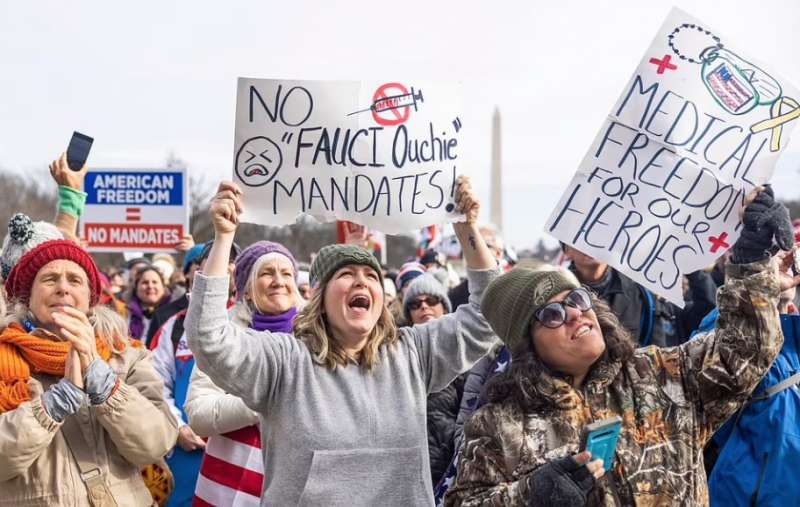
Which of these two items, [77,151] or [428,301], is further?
[428,301]

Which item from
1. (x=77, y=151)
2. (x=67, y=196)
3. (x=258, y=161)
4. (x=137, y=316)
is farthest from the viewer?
(x=137, y=316)

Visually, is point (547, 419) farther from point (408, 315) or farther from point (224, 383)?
point (408, 315)

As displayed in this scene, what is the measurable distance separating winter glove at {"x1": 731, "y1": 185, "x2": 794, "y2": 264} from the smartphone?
72cm

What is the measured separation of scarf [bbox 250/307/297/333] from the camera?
4386 mm

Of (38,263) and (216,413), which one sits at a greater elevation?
(38,263)

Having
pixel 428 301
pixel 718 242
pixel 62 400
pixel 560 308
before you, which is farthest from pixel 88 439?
pixel 428 301

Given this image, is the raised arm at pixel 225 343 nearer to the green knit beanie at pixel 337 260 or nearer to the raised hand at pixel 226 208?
the raised hand at pixel 226 208

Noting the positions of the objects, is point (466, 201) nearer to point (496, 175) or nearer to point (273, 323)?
point (273, 323)

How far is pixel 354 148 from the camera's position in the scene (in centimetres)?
405

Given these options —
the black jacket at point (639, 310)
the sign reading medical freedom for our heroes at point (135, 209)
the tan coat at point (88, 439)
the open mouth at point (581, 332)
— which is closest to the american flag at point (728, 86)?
the open mouth at point (581, 332)

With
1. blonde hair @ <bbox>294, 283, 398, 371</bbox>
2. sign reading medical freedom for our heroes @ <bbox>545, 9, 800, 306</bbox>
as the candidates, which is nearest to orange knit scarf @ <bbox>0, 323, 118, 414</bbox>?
blonde hair @ <bbox>294, 283, 398, 371</bbox>

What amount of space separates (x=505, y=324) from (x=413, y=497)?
2.10ft

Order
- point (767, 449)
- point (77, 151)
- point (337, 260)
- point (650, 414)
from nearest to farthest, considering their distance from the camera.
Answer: point (650, 414) → point (337, 260) → point (767, 449) → point (77, 151)

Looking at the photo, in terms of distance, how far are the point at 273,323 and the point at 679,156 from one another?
1.85 metres
